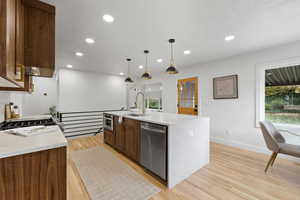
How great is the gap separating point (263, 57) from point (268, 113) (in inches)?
52.7

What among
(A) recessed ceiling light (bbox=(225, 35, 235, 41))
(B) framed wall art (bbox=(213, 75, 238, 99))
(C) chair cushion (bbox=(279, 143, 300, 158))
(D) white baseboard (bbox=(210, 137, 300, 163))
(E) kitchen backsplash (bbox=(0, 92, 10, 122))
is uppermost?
(A) recessed ceiling light (bbox=(225, 35, 235, 41))

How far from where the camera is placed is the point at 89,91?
5070mm

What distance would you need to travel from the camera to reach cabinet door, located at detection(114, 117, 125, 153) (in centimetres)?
277

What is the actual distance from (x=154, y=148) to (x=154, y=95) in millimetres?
4148

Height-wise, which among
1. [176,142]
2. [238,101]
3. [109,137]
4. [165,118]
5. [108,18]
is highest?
[108,18]

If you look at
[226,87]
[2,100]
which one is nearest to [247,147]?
[226,87]

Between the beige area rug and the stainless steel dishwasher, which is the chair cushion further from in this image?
the beige area rug

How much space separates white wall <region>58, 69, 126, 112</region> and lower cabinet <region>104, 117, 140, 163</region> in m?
2.49

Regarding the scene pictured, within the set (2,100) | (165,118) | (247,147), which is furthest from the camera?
(247,147)

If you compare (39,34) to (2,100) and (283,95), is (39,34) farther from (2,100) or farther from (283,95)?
(283,95)

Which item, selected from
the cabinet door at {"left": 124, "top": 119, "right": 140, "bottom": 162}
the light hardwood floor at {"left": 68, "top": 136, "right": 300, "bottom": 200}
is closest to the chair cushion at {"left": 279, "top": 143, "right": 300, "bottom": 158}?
the light hardwood floor at {"left": 68, "top": 136, "right": 300, "bottom": 200}

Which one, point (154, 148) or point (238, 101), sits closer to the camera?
point (154, 148)

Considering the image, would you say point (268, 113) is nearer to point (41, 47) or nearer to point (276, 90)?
point (276, 90)

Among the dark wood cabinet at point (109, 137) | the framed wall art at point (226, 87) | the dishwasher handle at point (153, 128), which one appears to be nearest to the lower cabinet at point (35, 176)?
the dishwasher handle at point (153, 128)
